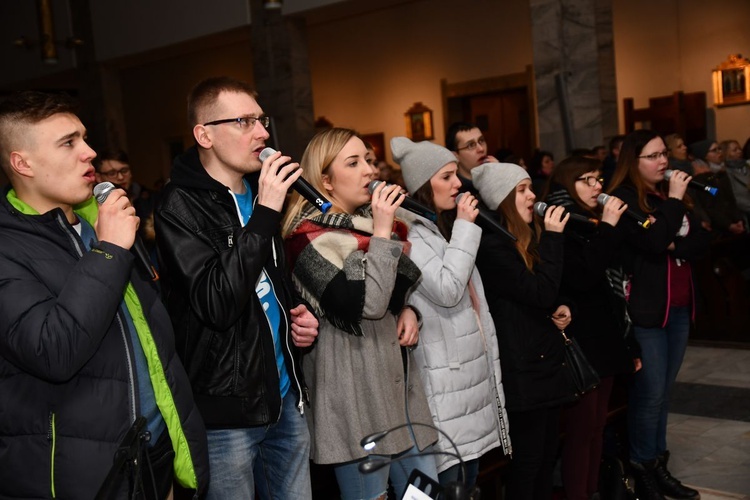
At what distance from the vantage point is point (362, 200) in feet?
9.31

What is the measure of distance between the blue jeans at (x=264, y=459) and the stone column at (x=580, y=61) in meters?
6.49

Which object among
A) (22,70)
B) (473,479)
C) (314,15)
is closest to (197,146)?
(473,479)

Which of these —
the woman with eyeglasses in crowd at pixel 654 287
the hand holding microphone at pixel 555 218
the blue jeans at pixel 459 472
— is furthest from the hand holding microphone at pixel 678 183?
the blue jeans at pixel 459 472

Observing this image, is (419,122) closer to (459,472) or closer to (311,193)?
(459,472)

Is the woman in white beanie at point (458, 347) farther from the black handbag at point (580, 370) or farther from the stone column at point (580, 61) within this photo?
the stone column at point (580, 61)

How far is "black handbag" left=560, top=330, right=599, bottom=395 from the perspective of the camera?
11.3 ft

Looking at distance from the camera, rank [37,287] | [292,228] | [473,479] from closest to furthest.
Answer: [37,287], [292,228], [473,479]

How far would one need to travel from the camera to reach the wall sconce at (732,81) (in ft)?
38.1

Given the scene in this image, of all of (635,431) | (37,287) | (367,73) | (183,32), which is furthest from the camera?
(367,73)

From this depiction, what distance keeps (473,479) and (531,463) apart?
1.04 ft

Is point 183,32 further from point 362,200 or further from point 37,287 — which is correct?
point 37,287

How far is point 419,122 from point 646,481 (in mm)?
9789

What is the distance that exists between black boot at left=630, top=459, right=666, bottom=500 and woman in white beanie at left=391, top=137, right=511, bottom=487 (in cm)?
124

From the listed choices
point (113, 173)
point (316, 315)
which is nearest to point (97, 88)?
point (113, 173)
